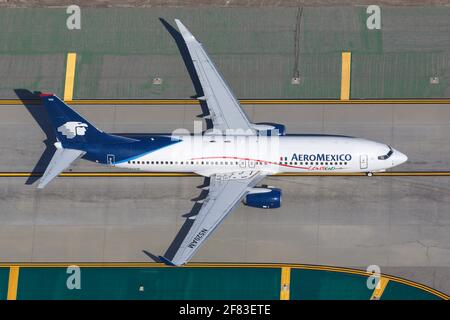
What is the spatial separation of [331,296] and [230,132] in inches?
579

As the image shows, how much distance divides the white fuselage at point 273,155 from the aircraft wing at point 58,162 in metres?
3.48

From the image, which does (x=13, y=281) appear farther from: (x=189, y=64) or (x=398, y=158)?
(x=398, y=158)

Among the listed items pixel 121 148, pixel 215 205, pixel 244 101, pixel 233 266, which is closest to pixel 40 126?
pixel 121 148

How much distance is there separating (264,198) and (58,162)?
622 inches

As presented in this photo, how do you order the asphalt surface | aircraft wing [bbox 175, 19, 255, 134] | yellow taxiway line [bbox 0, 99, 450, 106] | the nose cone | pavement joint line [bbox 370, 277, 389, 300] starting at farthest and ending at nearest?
1. yellow taxiway line [bbox 0, 99, 450, 106]
2. aircraft wing [bbox 175, 19, 255, 134]
3. the asphalt surface
4. the nose cone
5. pavement joint line [bbox 370, 277, 389, 300]

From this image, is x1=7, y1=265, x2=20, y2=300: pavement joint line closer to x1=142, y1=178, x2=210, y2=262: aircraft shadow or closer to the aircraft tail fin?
x1=142, y1=178, x2=210, y2=262: aircraft shadow

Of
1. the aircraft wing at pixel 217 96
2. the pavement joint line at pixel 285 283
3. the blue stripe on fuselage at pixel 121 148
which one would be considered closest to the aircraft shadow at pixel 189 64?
the aircraft wing at pixel 217 96

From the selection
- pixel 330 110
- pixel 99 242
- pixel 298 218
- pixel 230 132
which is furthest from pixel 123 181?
pixel 330 110

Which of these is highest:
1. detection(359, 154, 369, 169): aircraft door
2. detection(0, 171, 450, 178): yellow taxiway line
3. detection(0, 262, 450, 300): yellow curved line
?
detection(359, 154, 369, 169): aircraft door

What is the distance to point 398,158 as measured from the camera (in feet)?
177

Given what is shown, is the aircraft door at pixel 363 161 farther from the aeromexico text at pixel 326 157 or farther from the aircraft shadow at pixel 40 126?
the aircraft shadow at pixel 40 126

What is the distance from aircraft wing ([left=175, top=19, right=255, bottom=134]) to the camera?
54969mm

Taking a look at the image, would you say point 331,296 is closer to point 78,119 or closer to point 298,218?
point 298,218

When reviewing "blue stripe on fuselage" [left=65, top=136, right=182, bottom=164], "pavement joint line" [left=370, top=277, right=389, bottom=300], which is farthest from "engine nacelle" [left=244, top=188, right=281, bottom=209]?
"pavement joint line" [left=370, top=277, right=389, bottom=300]
